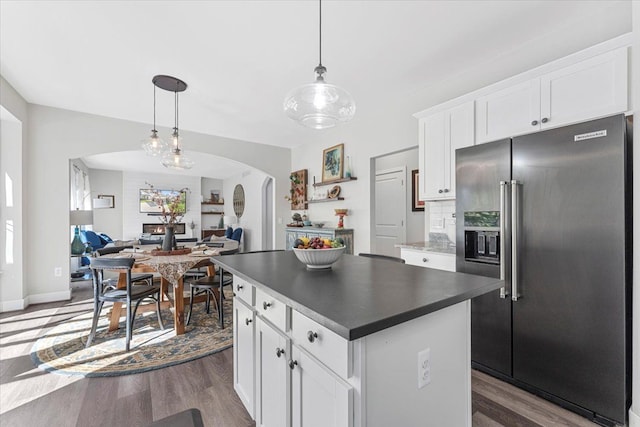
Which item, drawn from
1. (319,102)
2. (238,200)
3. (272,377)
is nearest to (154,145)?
(319,102)

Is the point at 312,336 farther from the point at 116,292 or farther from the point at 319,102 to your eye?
the point at 116,292

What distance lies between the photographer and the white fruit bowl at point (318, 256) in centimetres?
156

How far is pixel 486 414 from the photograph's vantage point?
1.76 metres

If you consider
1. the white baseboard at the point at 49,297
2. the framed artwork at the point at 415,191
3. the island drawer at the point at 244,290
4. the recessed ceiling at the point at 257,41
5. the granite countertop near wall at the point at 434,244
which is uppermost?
the recessed ceiling at the point at 257,41

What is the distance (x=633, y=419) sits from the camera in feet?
5.08

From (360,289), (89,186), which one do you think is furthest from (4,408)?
(89,186)

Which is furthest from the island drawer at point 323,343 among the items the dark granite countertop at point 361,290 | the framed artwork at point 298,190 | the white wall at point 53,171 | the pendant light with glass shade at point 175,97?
the white wall at point 53,171

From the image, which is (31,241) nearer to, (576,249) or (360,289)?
(360,289)

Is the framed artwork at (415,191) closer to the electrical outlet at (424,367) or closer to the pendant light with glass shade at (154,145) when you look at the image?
the pendant light with glass shade at (154,145)

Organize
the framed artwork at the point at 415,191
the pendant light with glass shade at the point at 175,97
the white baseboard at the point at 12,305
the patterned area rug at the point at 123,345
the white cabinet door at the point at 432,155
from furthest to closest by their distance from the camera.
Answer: the framed artwork at the point at 415,191, the white baseboard at the point at 12,305, the pendant light with glass shade at the point at 175,97, the white cabinet door at the point at 432,155, the patterned area rug at the point at 123,345

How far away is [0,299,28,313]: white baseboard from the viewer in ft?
11.8

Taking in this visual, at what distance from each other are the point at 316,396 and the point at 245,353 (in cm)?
81

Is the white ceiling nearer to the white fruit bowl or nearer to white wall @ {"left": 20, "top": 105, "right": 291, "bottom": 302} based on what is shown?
white wall @ {"left": 20, "top": 105, "right": 291, "bottom": 302}

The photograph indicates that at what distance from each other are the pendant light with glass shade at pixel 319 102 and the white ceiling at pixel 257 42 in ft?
1.77
